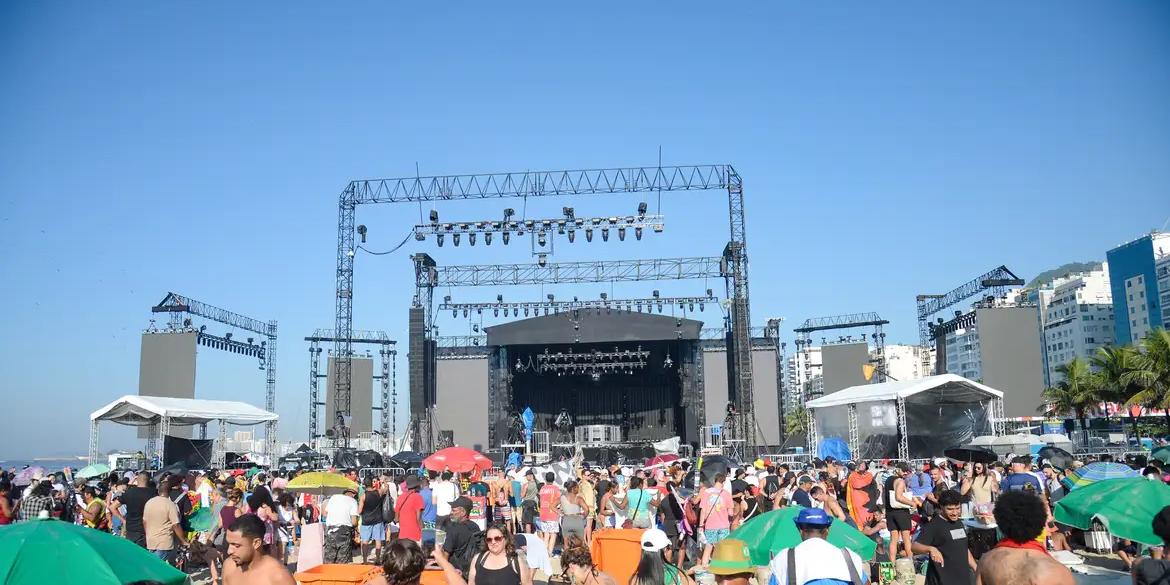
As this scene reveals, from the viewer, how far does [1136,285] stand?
97.9m

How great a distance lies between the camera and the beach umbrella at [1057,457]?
49.3 feet

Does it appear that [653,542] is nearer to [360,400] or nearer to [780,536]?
[780,536]

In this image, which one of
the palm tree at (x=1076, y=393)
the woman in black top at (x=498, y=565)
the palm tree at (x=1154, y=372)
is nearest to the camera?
the woman in black top at (x=498, y=565)

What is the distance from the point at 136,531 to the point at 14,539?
636 centimetres

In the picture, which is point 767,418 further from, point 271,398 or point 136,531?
point 136,531

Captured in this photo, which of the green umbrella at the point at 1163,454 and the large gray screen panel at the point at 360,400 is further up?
the large gray screen panel at the point at 360,400

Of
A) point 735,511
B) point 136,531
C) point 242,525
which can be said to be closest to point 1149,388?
point 735,511

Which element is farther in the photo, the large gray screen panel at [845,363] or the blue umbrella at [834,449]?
A: the large gray screen panel at [845,363]

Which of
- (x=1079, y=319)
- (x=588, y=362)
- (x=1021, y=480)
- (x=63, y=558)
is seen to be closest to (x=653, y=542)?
(x=63, y=558)

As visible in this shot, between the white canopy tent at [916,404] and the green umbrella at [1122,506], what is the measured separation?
766 inches

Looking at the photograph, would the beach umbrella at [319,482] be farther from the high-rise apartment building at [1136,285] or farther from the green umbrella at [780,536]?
the high-rise apartment building at [1136,285]

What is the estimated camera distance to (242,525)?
448 cm

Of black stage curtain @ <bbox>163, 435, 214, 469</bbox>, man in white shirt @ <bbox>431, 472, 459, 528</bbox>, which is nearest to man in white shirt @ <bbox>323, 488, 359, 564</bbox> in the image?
man in white shirt @ <bbox>431, 472, 459, 528</bbox>

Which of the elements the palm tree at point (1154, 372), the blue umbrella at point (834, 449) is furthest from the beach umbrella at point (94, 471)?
the palm tree at point (1154, 372)
